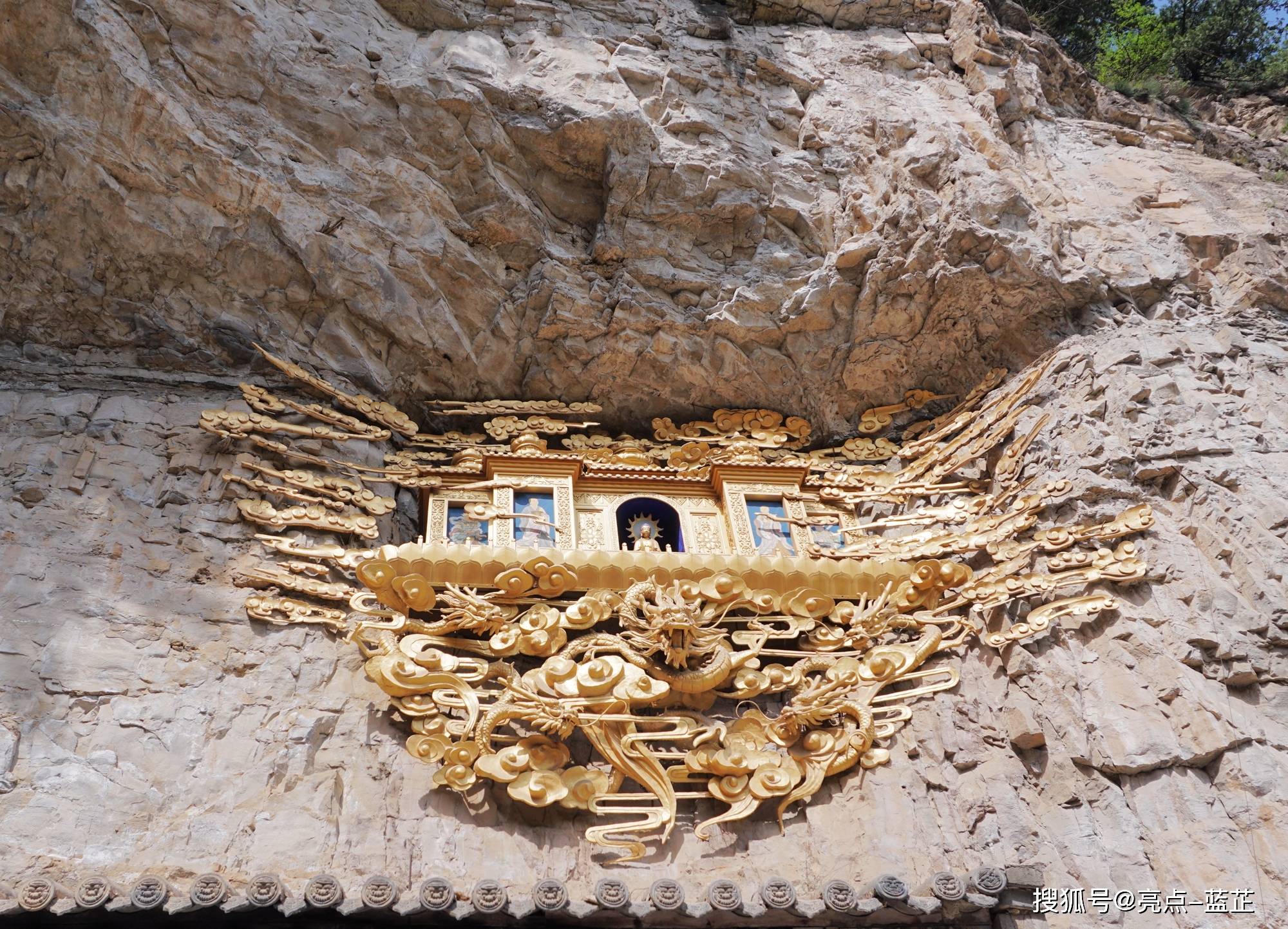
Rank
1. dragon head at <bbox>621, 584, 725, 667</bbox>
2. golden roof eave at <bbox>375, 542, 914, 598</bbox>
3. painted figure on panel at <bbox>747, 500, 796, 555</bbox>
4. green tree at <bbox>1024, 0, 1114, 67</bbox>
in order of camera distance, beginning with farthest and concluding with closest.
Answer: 1. green tree at <bbox>1024, 0, 1114, 67</bbox>
2. painted figure on panel at <bbox>747, 500, 796, 555</bbox>
3. golden roof eave at <bbox>375, 542, 914, 598</bbox>
4. dragon head at <bbox>621, 584, 725, 667</bbox>

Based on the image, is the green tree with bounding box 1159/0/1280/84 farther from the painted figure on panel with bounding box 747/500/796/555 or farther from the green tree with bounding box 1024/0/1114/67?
the painted figure on panel with bounding box 747/500/796/555

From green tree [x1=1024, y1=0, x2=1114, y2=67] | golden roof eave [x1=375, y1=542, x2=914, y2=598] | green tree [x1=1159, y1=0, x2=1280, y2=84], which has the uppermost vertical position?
green tree [x1=1024, y1=0, x2=1114, y2=67]

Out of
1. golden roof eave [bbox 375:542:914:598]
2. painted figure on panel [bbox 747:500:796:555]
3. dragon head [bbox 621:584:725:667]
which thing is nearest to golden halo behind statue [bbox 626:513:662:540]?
painted figure on panel [bbox 747:500:796:555]

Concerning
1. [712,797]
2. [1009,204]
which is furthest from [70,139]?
[1009,204]

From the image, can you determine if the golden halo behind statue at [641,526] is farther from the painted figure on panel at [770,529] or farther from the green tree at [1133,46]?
the green tree at [1133,46]

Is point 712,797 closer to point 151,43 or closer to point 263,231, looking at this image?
point 263,231

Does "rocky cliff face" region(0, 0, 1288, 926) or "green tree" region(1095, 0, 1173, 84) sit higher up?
"green tree" region(1095, 0, 1173, 84)

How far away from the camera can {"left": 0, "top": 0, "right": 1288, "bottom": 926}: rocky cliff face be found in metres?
6.12

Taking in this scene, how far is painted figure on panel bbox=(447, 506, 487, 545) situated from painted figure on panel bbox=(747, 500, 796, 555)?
2.36 metres

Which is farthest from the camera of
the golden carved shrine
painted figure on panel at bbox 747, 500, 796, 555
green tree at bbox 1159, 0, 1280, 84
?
green tree at bbox 1159, 0, 1280, 84

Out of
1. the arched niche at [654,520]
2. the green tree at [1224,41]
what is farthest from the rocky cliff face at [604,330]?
the green tree at [1224,41]

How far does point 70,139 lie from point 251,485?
124 inches

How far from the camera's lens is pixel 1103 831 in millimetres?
6070

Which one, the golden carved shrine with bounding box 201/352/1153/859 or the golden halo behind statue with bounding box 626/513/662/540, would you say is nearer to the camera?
the golden carved shrine with bounding box 201/352/1153/859
